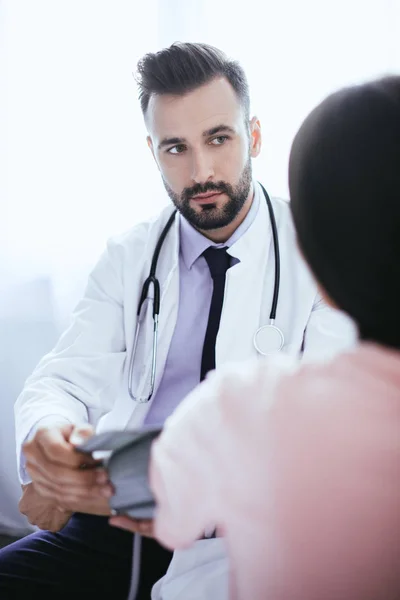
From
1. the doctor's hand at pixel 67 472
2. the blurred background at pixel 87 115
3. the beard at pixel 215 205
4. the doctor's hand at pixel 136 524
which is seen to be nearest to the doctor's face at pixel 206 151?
the beard at pixel 215 205

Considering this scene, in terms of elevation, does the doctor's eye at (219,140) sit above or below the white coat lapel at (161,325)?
above

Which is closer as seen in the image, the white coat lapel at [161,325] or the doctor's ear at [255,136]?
the white coat lapel at [161,325]

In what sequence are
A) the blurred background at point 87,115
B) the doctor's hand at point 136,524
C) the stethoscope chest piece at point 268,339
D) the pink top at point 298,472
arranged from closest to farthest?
the pink top at point 298,472
the doctor's hand at point 136,524
the stethoscope chest piece at point 268,339
the blurred background at point 87,115

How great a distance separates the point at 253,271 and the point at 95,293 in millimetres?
348

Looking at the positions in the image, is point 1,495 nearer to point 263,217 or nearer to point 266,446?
point 263,217

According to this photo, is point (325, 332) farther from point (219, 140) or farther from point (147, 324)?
point (219, 140)

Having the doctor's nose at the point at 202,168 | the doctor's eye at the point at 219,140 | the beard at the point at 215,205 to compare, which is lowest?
the beard at the point at 215,205

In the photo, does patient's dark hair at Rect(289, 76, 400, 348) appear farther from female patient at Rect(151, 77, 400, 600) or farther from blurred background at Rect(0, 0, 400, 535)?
blurred background at Rect(0, 0, 400, 535)

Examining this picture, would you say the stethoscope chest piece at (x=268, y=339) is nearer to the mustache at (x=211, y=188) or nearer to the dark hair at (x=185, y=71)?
the mustache at (x=211, y=188)

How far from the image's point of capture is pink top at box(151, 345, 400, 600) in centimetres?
49

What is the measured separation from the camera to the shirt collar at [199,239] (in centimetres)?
129

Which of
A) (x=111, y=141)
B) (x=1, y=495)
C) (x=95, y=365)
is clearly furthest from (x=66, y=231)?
(x=1, y=495)

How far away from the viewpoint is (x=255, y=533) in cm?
51

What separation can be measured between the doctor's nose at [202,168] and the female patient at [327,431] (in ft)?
2.41
